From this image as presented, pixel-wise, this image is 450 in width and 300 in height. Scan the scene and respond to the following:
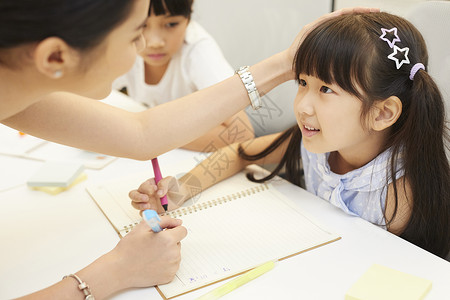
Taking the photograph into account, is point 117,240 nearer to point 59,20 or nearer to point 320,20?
point 59,20

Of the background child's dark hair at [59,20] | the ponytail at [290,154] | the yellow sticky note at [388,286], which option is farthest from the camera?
the ponytail at [290,154]

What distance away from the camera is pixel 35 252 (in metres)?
0.90

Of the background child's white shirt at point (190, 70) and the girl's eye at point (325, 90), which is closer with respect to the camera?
the girl's eye at point (325, 90)

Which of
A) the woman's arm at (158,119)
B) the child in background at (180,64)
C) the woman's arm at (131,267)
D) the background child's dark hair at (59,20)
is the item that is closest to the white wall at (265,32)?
the child in background at (180,64)

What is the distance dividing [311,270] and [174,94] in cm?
103

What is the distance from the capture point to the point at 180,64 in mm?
1628

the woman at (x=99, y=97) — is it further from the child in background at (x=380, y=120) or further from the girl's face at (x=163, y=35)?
the girl's face at (x=163, y=35)

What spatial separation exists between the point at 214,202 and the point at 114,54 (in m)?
0.46

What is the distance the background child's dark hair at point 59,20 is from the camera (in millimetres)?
570

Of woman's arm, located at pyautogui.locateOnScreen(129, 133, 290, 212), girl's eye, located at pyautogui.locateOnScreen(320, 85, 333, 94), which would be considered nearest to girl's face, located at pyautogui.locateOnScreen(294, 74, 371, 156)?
girl's eye, located at pyautogui.locateOnScreen(320, 85, 333, 94)

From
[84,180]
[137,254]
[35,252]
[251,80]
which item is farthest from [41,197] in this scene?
[251,80]

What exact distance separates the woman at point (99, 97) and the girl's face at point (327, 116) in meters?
0.10

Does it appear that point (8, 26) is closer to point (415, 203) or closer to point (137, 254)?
point (137, 254)

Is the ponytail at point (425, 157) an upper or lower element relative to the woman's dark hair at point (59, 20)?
lower
